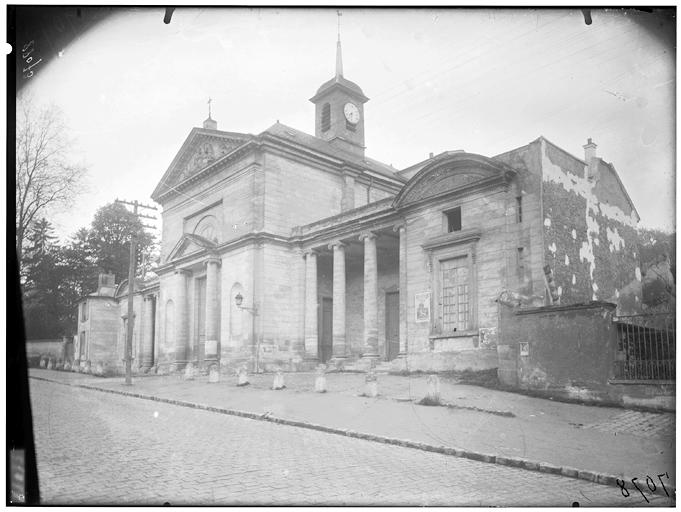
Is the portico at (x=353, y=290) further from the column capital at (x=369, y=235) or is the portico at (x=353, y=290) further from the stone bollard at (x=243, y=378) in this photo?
the stone bollard at (x=243, y=378)

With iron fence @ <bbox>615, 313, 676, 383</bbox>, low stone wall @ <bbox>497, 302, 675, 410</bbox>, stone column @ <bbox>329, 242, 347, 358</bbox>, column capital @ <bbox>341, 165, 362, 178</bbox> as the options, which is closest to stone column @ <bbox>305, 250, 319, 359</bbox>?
stone column @ <bbox>329, 242, 347, 358</bbox>

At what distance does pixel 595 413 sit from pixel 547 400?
3.87ft

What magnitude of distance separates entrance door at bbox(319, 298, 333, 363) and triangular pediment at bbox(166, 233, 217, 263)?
5.93 metres

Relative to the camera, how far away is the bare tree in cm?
856

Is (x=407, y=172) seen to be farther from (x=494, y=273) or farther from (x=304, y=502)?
(x=304, y=502)

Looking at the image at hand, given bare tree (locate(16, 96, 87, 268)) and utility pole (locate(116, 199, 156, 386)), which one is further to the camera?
utility pole (locate(116, 199, 156, 386))

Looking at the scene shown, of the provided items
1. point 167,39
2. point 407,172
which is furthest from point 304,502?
point 407,172

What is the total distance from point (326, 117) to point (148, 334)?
14532mm

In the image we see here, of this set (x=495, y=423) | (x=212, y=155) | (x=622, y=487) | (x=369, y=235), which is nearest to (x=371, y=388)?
(x=495, y=423)

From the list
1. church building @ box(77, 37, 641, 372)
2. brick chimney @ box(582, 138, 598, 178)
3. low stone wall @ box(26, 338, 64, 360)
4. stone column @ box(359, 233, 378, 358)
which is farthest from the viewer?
stone column @ box(359, 233, 378, 358)

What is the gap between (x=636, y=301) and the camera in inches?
379

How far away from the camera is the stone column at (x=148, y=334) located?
20.8 metres

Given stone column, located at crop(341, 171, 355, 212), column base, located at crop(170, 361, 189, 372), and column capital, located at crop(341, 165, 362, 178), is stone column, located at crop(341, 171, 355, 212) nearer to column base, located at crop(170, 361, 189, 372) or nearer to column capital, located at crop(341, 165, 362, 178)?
column capital, located at crop(341, 165, 362, 178)

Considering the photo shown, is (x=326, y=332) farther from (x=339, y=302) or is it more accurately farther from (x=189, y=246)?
(x=189, y=246)
